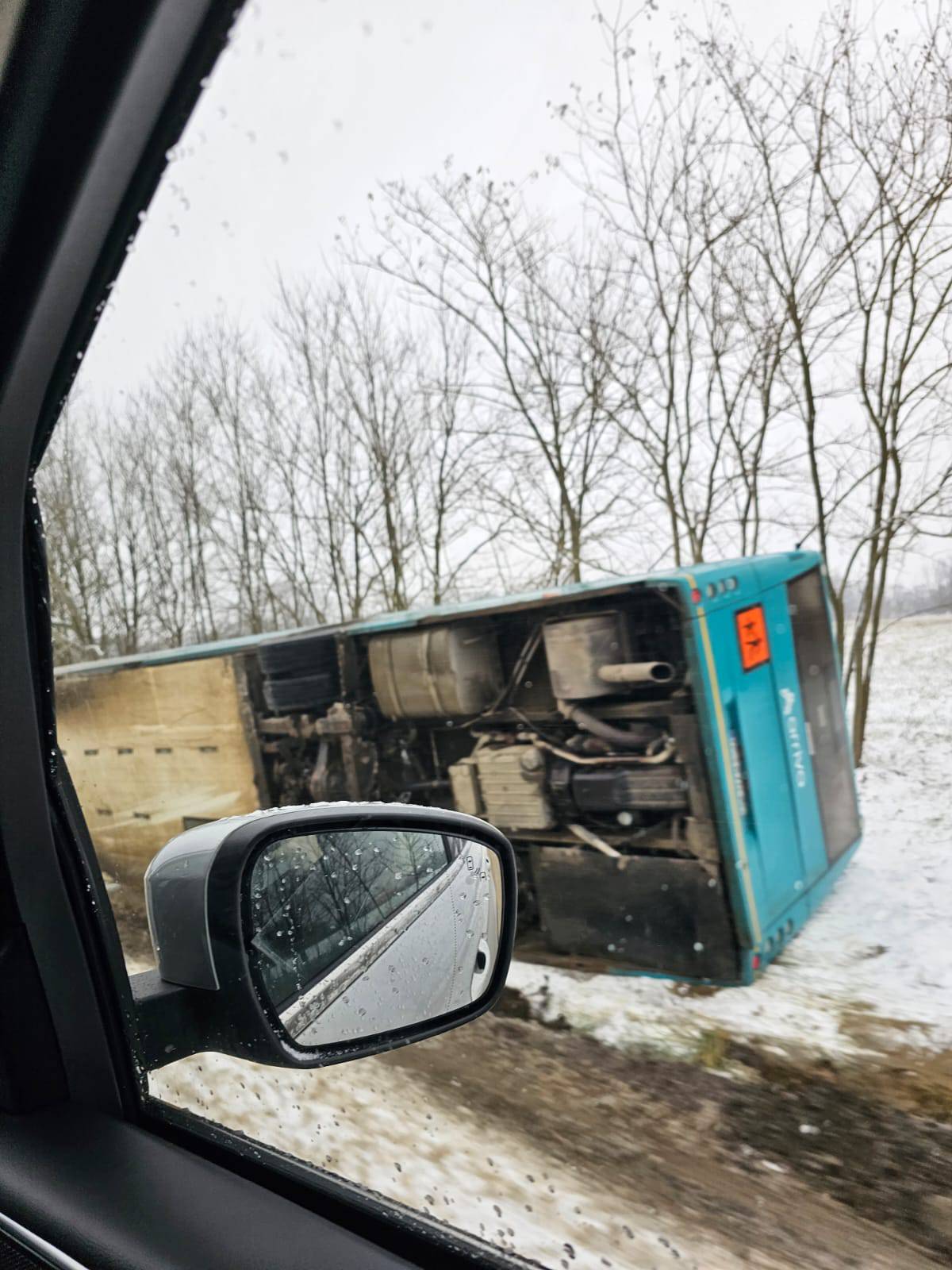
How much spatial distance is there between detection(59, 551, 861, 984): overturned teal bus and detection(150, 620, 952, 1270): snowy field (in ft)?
0.87

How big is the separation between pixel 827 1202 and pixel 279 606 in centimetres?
283

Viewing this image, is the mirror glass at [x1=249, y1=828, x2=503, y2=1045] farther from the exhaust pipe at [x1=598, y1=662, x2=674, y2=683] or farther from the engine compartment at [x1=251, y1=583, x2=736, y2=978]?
the exhaust pipe at [x1=598, y1=662, x2=674, y2=683]

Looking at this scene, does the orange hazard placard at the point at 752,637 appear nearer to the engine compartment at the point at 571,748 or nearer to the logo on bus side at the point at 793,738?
the logo on bus side at the point at 793,738

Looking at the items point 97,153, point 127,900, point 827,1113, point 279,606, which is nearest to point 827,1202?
A: point 827,1113

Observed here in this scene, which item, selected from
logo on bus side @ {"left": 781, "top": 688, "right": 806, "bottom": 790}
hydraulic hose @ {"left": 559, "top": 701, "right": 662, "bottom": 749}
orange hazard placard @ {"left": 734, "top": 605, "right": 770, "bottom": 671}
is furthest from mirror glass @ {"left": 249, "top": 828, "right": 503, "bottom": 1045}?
logo on bus side @ {"left": 781, "top": 688, "right": 806, "bottom": 790}

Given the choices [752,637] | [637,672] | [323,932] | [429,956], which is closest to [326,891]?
[323,932]

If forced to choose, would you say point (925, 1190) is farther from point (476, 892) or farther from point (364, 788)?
point (364, 788)

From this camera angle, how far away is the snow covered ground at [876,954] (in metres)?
2.46

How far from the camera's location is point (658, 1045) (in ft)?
10.8

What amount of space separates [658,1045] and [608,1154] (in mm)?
935

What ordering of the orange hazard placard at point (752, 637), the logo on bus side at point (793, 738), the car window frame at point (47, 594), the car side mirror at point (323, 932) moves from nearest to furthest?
Result: 1. the car window frame at point (47, 594)
2. the car side mirror at point (323, 932)
3. the orange hazard placard at point (752, 637)
4. the logo on bus side at point (793, 738)

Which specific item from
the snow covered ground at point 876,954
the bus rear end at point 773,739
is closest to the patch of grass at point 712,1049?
the snow covered ground at point 876,954

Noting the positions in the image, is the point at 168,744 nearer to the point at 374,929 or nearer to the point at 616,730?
the point at 616,730

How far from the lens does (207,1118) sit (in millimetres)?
1460
